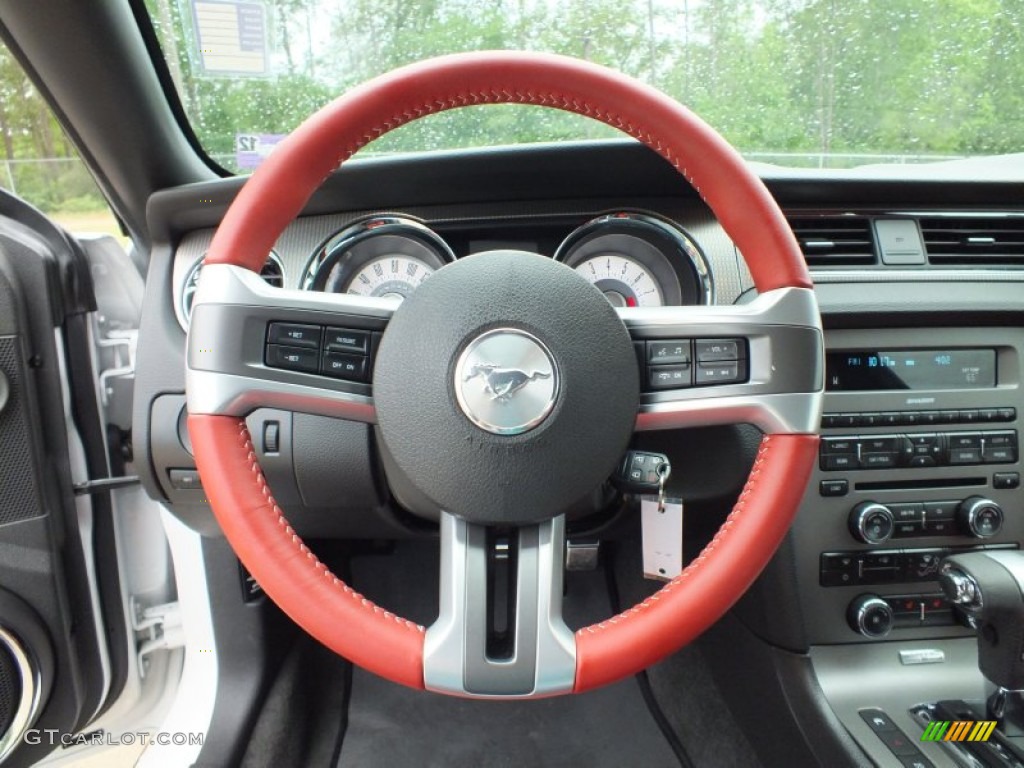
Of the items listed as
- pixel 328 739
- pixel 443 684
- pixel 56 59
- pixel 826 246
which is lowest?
pixel 328 739

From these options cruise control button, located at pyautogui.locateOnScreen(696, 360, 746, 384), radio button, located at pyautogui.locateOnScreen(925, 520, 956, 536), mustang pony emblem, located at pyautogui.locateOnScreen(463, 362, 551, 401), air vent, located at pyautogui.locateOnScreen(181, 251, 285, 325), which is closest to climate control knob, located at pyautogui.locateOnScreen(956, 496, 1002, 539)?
radio button, located at pyautogui.locateOnScreen(925, 520, 956, 536)

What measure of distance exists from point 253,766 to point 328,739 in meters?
0.23

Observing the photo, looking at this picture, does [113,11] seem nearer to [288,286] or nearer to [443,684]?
[288,286]

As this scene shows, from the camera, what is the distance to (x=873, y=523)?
4.09ft

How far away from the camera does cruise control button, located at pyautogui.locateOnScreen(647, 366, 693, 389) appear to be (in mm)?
866

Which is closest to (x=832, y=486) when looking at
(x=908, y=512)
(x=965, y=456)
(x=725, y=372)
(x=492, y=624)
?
(x=908, y=512)

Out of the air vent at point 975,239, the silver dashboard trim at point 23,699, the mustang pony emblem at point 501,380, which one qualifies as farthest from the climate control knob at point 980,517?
the silver dashboard trim at point 23,699

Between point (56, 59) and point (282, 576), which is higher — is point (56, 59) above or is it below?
above

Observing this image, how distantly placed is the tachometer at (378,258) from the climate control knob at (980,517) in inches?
39.0

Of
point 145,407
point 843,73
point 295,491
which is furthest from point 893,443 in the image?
point 145,407

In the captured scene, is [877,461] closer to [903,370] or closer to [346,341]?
[903,370]

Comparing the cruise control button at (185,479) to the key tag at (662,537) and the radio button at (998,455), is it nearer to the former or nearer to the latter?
the key tag at (662,537)

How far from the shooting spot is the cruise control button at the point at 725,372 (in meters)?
0.86

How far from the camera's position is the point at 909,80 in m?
1.40
